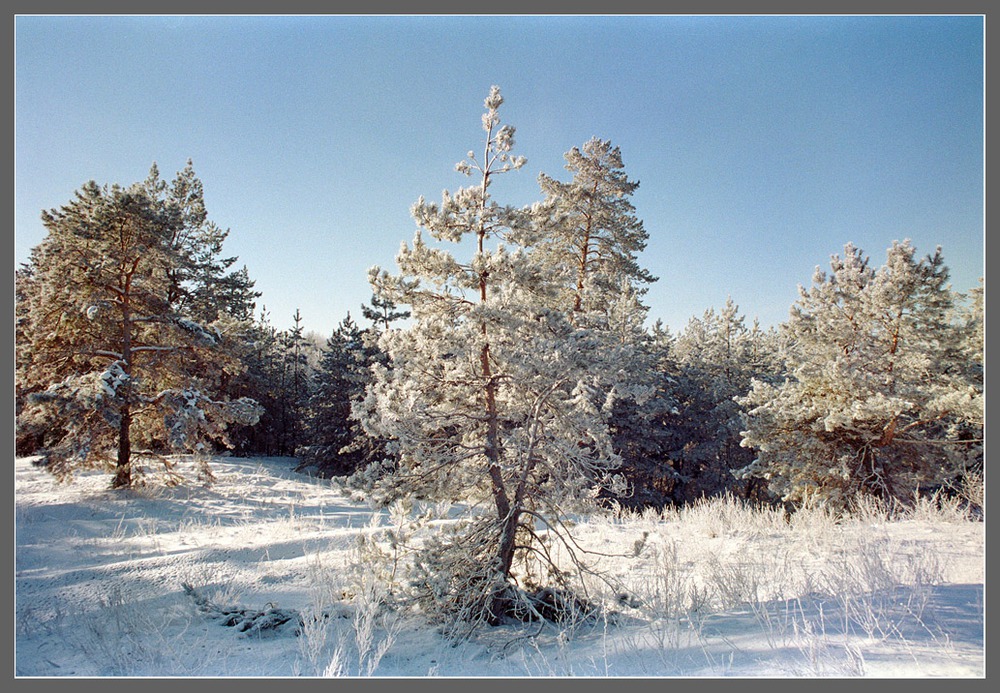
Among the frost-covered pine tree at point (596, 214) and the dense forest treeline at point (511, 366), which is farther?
the frost-covered pine tree at point (596, 214)

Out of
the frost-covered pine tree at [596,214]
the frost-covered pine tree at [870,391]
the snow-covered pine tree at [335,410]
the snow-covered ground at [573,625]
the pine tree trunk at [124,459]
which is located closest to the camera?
the snow-covered ground at [573,625]

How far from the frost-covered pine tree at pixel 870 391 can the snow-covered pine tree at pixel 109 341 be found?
13196 millimetres

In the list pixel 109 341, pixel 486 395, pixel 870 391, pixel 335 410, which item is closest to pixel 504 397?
pixel 486 395

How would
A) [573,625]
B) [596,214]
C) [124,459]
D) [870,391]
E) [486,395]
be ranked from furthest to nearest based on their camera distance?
[596,214]
[124,459]
[870,391]
[486,395]
[573,625]

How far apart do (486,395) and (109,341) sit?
1114 centimetres

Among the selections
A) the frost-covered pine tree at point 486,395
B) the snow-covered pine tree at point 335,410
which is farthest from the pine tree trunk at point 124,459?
the frost-covered pine tree at point 486,395

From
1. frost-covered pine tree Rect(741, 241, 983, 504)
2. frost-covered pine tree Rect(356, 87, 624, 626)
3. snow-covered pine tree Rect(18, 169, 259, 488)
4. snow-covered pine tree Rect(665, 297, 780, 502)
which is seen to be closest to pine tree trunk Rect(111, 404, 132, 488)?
snow-covered pine tree Rect(18, 169, 259, 488)

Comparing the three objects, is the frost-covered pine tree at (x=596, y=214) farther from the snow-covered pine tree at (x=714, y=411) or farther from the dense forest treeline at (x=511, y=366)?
the snow-covered pine tree at (x=714, y=411)

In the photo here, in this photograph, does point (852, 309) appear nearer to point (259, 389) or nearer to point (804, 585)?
point (804, 585)

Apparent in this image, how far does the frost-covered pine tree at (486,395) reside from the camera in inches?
180

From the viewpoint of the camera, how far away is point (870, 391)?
388 inches

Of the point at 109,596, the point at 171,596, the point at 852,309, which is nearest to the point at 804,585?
the point at 171,596

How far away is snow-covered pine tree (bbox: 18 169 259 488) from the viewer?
9695mm

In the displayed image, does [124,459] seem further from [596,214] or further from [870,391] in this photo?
[870,391]
